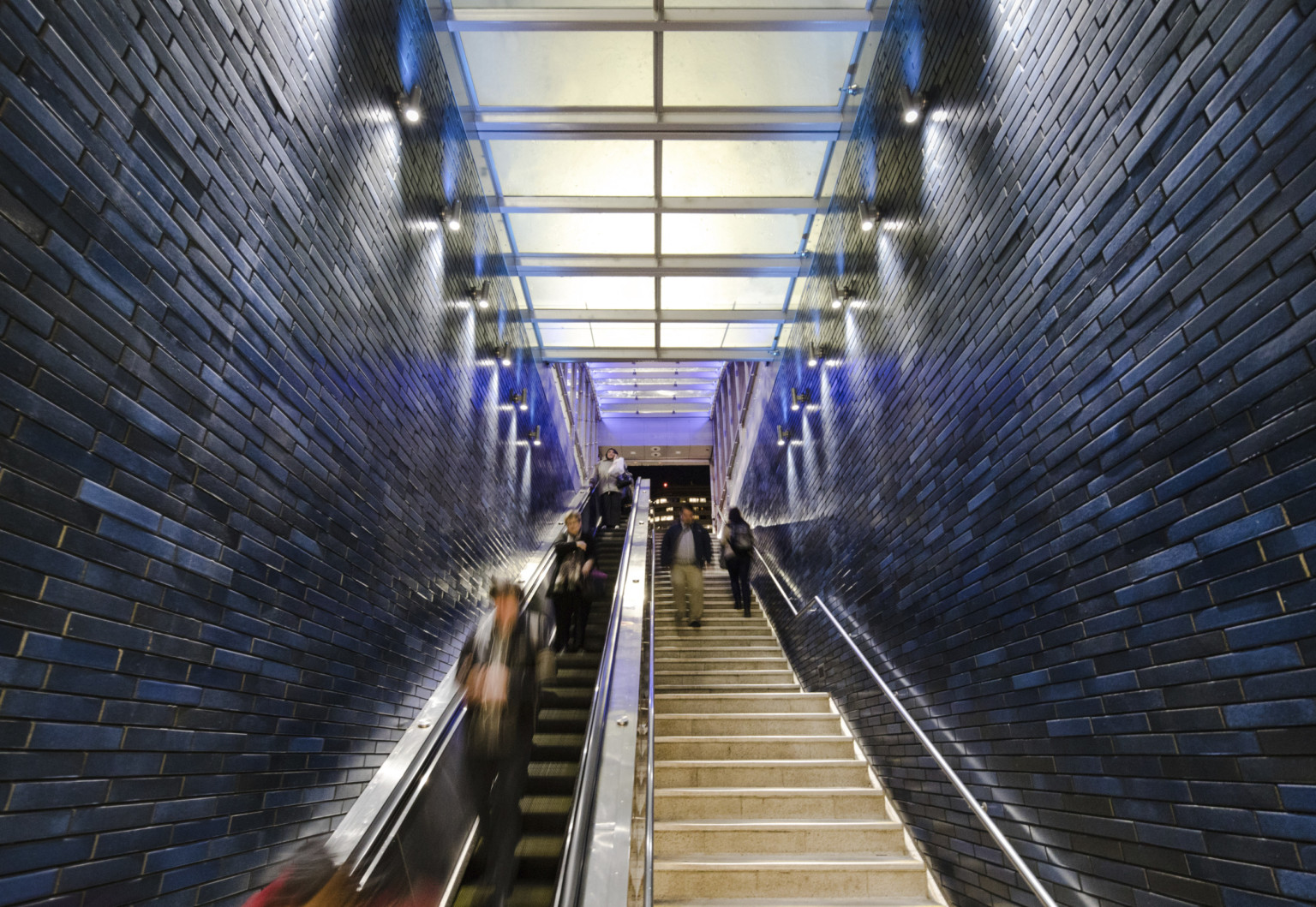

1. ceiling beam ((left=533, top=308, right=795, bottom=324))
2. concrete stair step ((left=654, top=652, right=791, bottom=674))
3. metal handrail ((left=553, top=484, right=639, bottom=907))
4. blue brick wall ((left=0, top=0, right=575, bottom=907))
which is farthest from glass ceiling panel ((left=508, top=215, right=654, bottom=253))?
metal handrail ((left=553, top=484, right=639, bottom=907))

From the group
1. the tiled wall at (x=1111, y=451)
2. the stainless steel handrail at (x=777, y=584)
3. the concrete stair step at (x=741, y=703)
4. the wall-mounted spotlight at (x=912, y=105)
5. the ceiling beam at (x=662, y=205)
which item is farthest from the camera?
the stainless steel handrail at (x=777, y=584)

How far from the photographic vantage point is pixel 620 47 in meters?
5.94

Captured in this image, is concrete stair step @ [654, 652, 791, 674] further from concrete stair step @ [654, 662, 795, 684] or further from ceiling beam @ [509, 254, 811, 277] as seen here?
ceiling beam @ [509, 254, 811, 277]

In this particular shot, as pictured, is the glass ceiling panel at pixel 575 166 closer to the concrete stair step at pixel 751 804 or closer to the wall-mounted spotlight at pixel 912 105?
the wall-mounted spotlight at pixel 912 105

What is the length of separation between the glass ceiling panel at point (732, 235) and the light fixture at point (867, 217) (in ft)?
7.31

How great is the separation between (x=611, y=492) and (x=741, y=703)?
6.58m

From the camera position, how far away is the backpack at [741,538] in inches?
356

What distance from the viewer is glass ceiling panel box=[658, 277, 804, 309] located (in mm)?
9672

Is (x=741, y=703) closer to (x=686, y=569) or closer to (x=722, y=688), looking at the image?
(x=722, y=688)

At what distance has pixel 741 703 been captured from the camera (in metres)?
6.07

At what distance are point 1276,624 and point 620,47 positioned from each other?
584 centimetres

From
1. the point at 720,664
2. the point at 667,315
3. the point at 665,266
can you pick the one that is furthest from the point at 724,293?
the point at 720,664

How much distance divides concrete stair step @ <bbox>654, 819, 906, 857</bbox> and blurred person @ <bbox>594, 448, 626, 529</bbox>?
26.0 feet

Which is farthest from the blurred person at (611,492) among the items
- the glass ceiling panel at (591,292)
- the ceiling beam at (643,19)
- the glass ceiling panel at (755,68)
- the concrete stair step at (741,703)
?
the ceiling beam at (643,19)
